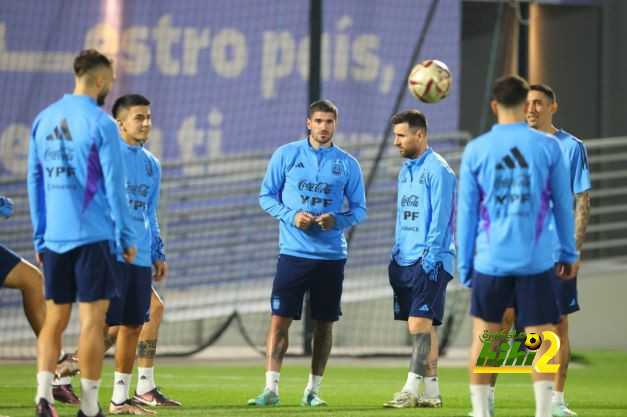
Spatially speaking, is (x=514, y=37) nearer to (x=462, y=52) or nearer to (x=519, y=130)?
(x=462, y=52)

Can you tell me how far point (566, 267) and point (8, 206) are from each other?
3.28m

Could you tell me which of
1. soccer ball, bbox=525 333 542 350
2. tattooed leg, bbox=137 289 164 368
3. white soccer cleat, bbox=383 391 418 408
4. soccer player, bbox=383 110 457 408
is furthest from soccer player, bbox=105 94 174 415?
soccer ball, bbox=525 333 542 350

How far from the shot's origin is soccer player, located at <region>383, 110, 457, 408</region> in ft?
27.1

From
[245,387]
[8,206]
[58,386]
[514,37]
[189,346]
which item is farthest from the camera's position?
[514,37]

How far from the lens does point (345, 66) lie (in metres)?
16.8

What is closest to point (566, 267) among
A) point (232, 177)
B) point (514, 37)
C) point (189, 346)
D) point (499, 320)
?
point (499, 320)

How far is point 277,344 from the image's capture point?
8445 millimetres

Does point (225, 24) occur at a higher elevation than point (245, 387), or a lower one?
higher

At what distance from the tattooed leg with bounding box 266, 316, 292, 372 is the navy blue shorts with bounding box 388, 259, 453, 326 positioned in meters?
0.78

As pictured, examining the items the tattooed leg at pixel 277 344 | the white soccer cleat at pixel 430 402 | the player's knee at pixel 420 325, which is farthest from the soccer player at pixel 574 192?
the tattooed leg at pixel 277 344

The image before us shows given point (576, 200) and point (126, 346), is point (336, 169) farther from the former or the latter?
point (126, 346)

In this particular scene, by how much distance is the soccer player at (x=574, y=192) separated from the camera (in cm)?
757

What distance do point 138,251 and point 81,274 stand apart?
3.38 ft

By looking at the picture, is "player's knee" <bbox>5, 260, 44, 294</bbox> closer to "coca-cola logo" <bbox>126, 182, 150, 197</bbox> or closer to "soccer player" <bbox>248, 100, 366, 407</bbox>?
"coca-cola logo" <bbox>126, 182, 150, 197</bbox>
